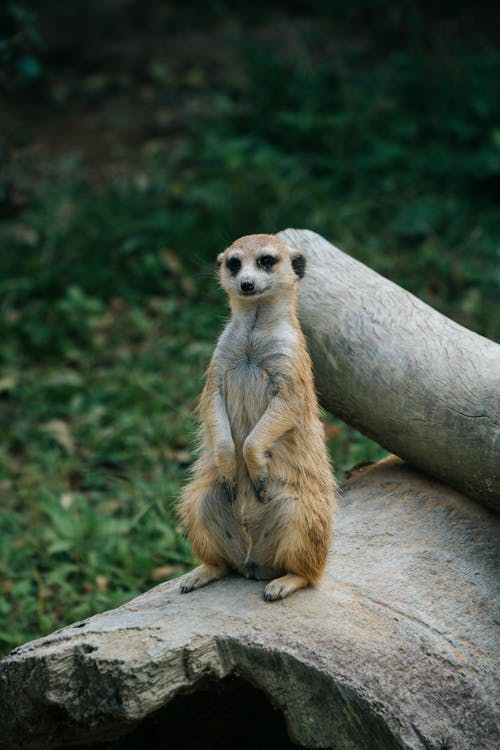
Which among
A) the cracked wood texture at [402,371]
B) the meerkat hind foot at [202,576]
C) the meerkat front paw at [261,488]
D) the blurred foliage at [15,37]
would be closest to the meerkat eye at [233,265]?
the cracked wood texture at [402,371]

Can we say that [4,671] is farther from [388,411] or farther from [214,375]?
[388,411]

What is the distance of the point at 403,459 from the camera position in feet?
12.3

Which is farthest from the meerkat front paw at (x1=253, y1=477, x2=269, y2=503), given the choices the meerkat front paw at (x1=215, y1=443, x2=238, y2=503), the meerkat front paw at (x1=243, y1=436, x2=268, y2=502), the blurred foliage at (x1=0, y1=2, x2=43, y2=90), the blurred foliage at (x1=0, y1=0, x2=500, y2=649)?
the blurred foliage at (x1=0, y1=2, x2=43, y2=90)

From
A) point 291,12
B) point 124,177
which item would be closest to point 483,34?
point 291,12

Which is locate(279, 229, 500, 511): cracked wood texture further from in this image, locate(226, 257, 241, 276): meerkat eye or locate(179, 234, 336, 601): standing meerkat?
locate(226, 257, 241, 276): meerkat eye

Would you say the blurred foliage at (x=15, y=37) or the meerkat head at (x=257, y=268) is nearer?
the meerkat head at (x=257, y=268)

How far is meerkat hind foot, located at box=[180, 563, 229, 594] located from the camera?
3174mm

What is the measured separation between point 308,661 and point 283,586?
394mm

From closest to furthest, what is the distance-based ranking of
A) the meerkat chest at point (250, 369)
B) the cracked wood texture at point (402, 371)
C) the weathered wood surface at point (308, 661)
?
the weathered wood surface at point (308, 661)
the meerkat chest at point (250, 369)
the cracked wood texture at point (402, 371)

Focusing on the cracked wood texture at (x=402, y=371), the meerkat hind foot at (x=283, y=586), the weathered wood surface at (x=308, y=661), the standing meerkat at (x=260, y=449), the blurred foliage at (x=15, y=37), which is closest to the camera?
the weathered wood surface at (x=308, y=661)

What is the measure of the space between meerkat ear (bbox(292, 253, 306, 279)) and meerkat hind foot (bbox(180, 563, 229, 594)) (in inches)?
42.6

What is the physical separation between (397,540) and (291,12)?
26.7 feet

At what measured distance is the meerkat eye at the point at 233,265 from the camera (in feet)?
10.9

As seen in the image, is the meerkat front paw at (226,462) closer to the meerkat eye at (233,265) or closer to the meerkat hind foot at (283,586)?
the meerkat hind foot at (283,586)
